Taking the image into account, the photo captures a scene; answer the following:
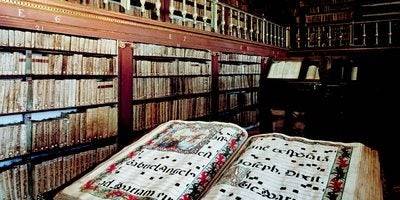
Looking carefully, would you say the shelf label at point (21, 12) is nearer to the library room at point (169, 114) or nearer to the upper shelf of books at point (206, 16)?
the library room at point (169, 114)

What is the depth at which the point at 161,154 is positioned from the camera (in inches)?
58.9

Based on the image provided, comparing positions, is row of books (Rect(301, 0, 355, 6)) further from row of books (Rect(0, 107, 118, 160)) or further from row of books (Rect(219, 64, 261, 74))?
row of books (Rect(0, 107, 118, 160))

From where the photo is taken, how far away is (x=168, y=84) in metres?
4.91

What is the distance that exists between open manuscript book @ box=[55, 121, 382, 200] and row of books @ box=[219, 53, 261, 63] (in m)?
4.80

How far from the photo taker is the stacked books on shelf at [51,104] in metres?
3.02

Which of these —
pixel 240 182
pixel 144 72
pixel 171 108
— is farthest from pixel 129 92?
pixel 240 182

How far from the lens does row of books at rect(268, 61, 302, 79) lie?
17.2 feet

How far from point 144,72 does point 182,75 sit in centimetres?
87

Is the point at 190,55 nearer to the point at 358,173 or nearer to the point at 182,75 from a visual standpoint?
the point at 182,75

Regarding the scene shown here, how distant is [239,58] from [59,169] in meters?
4.40

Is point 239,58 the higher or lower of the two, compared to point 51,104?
higher

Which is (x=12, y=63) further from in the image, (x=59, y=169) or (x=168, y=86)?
(x=168, y=86)

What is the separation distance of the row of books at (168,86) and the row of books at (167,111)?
137 millimetres

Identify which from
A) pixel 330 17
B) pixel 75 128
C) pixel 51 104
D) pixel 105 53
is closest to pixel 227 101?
pixel 105 53
